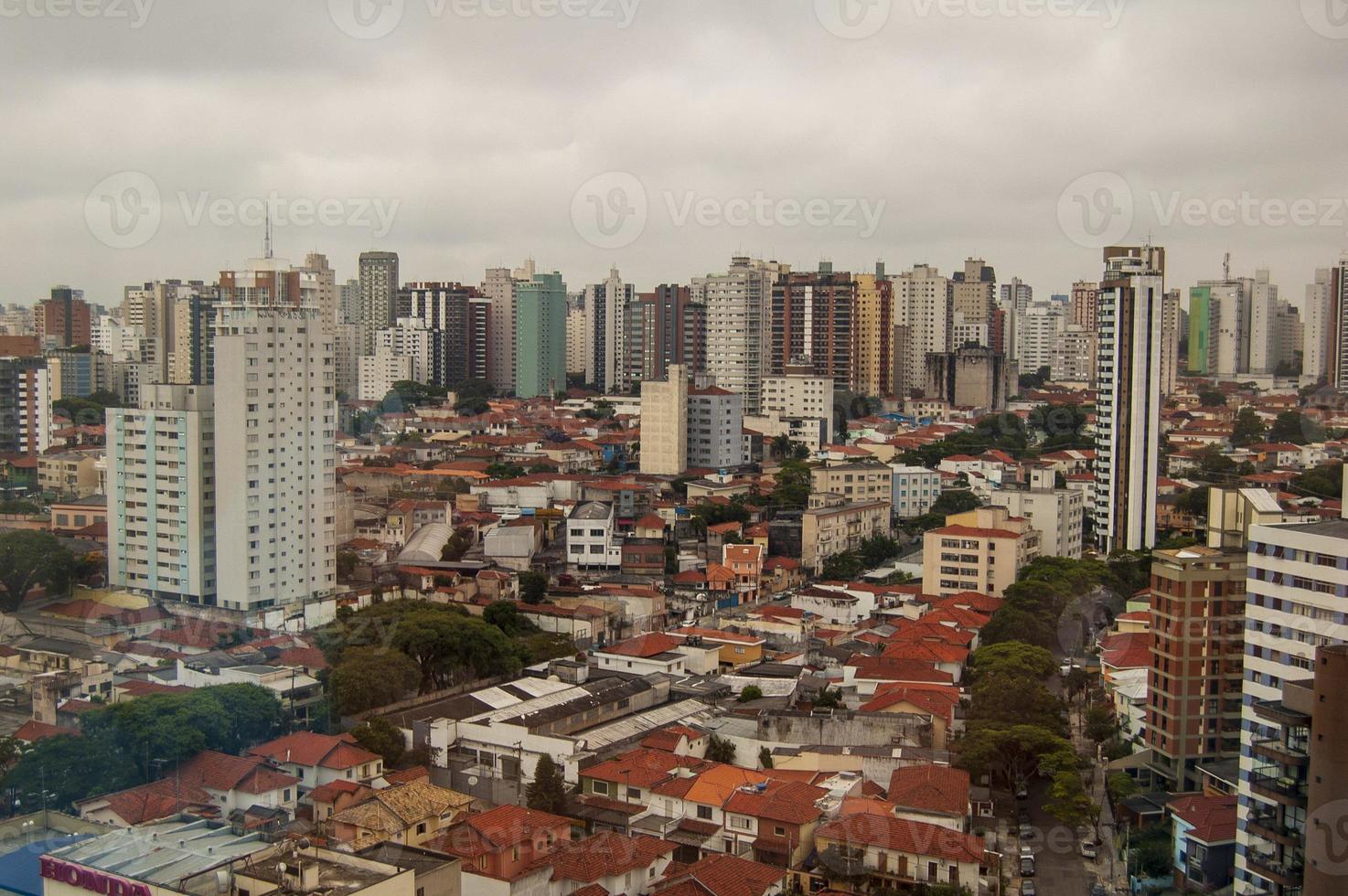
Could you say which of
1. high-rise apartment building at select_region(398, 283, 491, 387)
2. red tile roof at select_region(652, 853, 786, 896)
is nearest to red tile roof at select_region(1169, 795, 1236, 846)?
red tile roof at select_region(652, 853, 786, 896)

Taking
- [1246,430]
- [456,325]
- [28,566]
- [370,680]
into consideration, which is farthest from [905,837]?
[456,325]

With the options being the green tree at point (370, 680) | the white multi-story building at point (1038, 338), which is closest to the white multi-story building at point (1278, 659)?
the green tree at point (370, 680)

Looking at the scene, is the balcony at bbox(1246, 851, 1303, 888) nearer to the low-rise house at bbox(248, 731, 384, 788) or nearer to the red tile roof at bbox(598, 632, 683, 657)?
the low-rise house at bbox(248, 731, 384, 788)

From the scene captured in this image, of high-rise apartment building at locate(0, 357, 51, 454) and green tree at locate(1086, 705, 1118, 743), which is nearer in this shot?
green tree at locate(1086, 705, 1118, 743)

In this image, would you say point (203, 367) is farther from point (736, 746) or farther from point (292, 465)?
point (736, 746)

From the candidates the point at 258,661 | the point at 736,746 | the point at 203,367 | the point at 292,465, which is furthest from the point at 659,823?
the point at 203,367
